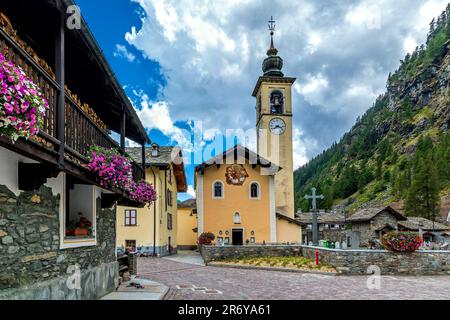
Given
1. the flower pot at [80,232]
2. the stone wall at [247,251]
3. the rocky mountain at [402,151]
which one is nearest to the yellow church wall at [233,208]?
the stone wall at [247,251]

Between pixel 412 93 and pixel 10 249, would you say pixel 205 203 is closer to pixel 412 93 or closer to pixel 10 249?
pixel 10 249

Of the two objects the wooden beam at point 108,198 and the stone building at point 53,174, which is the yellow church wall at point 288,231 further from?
the wooden beam at point 108,198

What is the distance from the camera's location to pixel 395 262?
59.0 feet

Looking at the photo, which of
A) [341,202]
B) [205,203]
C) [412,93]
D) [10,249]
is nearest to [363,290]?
[10,249]

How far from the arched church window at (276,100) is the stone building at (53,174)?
2934 cm

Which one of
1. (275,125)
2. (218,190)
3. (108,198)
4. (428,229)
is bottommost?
(428,229)

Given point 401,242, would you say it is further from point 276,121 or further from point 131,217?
point 276,121

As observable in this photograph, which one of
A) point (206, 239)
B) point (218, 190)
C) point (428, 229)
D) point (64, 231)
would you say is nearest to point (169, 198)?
point (218, 190)

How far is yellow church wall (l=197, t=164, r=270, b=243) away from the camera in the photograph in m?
29.9

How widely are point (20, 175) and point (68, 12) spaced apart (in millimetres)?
2394

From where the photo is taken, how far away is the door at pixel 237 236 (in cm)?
3009

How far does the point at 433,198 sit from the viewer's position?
63656 mm

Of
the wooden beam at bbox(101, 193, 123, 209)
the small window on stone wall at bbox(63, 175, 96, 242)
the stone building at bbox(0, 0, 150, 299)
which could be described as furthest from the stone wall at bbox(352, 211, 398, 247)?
the small window on stone wall at bbox(63, 175, 96, 242)

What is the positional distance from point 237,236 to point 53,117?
25.1m
